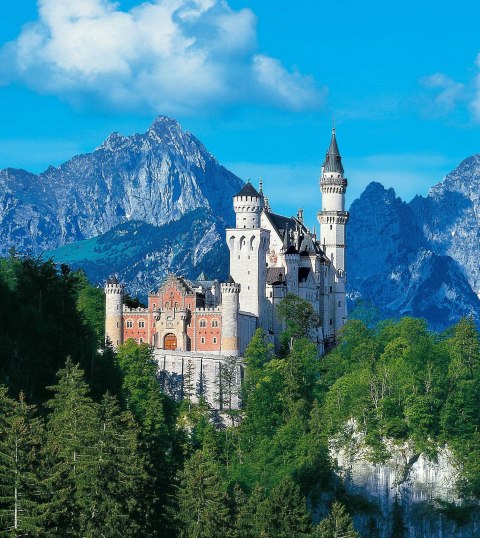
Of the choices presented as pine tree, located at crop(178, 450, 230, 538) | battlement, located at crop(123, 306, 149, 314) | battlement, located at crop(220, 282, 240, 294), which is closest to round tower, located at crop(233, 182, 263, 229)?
battlement, located at crop(220, 282, 240, 294)

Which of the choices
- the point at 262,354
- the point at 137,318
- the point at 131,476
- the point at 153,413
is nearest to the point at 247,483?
the point at 153,413

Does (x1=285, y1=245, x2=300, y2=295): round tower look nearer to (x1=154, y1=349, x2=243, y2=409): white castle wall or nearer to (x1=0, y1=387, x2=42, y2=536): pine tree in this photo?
Answer: (x1=154, y1=349, x2=243, y2=409): white castle wall

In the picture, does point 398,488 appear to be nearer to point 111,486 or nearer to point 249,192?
point 249,192

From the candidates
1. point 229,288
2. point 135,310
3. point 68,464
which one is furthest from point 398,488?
point 68,464

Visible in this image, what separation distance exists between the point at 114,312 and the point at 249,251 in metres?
13.7

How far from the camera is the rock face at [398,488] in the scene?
431ft

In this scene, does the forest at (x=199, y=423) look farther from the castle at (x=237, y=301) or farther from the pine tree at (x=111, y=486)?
the castle at (x=237, y=301)

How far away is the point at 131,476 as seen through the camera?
3339 inches

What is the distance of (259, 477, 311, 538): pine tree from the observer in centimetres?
9569

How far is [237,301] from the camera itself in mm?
149000

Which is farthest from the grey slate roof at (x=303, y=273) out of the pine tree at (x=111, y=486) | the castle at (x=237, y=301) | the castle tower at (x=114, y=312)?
the pine tree at (x=111, y=486)

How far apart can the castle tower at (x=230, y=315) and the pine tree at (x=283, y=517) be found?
48.9 meters

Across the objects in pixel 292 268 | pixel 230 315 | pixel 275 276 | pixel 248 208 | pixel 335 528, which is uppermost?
pixel 248 208

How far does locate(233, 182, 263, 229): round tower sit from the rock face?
29489mm
